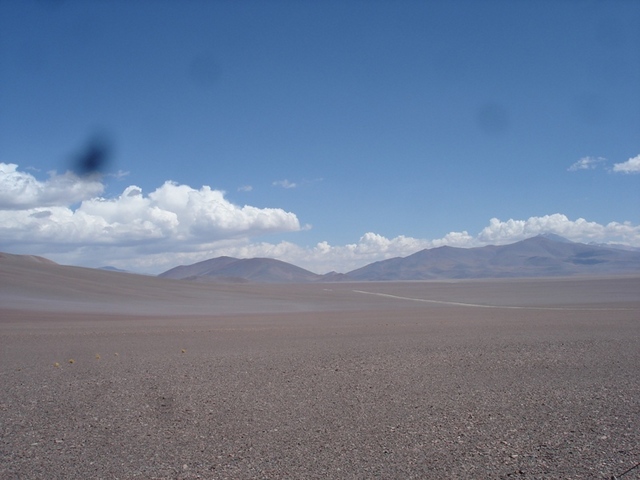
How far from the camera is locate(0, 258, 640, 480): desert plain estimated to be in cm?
771

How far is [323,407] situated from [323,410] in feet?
0.72

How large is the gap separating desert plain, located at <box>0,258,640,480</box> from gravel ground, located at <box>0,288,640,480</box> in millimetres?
38

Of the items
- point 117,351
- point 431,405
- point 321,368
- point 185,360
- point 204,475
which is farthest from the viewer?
A: point 117,351

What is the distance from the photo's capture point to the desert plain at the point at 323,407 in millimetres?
7711

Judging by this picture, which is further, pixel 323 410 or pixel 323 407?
pixel 323 407

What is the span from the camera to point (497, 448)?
8227mm

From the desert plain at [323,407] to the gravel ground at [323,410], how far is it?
0.04 m

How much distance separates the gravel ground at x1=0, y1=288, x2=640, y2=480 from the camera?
7691 millimetres

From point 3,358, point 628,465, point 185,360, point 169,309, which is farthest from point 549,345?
point 169,309

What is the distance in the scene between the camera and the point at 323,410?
10.6m

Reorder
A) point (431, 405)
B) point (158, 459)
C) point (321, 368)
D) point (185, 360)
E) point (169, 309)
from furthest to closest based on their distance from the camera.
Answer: point (169, 309), point (185, 360), point (321, 368), point (431, 405), point (158, 459)

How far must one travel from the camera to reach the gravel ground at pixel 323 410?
7.69 metres

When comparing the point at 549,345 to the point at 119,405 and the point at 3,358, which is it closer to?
the point at 119,405

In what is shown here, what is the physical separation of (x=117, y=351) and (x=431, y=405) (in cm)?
1123
